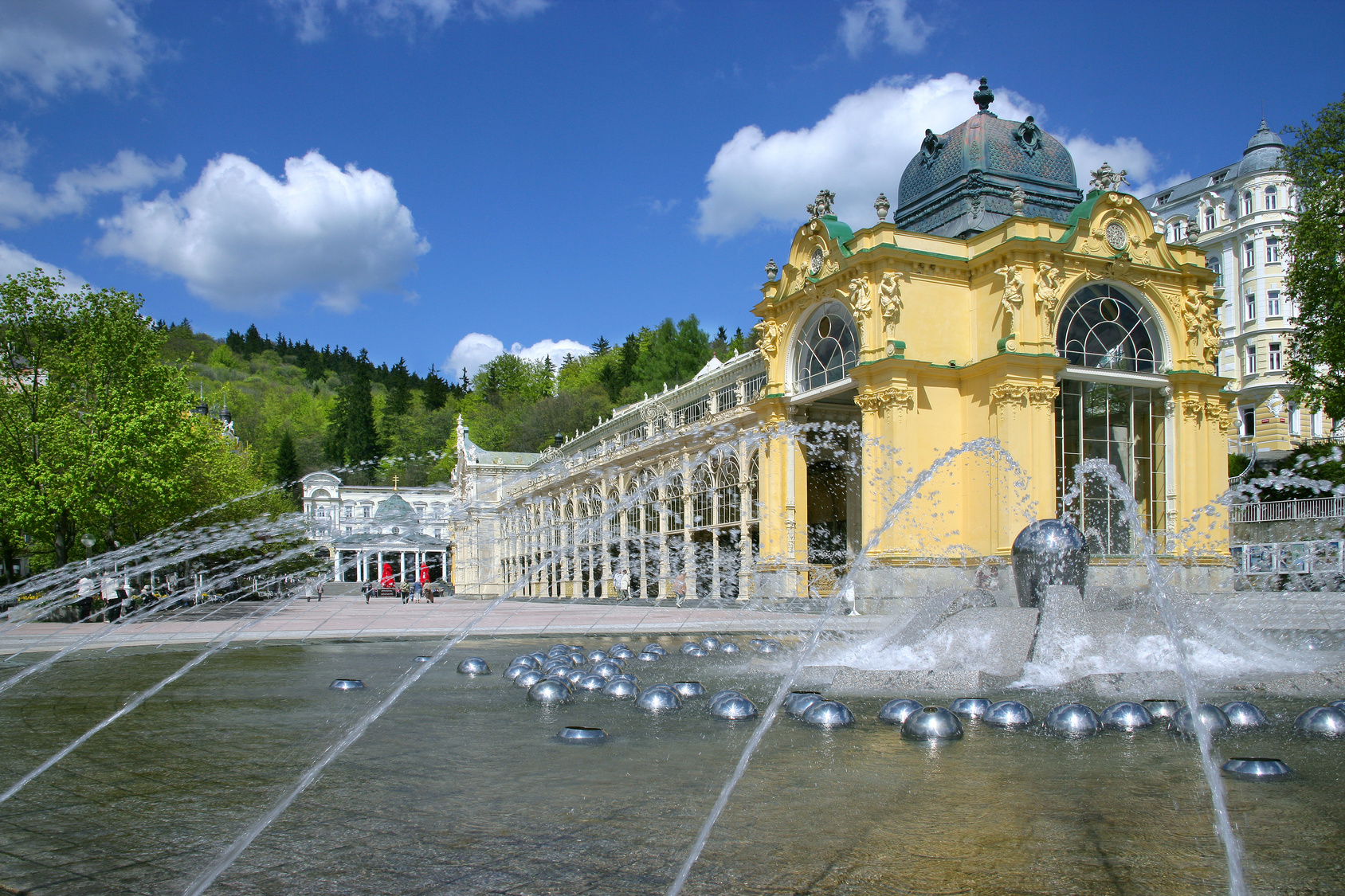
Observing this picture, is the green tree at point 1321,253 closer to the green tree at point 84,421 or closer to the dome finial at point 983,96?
the dome finial at point 983,96

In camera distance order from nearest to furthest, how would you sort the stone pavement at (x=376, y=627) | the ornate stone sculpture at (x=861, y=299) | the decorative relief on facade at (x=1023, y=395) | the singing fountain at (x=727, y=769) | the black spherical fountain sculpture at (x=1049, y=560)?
the singing fountain at (x=727, y=769)
the black spherical fountain sculpture at (x=1049, y=560)
the stone pavement at (x=376, y=627)
the decorative relief on facade at (x=1023, y=395)
the ornate stone sculpture at (x=861, y=299)

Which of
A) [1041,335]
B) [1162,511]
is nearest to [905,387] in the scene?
[1041,335]

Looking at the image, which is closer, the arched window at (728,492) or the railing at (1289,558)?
Result: the railing at (1289,558)

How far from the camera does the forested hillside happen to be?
311ft

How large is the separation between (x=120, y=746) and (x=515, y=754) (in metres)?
3.18

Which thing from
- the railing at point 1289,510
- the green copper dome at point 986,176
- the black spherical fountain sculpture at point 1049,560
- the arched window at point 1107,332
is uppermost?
the green copper dome at point 986,176

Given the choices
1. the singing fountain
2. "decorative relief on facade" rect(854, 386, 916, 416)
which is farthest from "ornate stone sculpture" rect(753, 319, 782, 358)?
the singing fountain

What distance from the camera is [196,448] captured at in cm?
3450

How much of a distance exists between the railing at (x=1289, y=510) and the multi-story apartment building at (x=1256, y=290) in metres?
12.3

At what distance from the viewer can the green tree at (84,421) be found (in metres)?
30.8

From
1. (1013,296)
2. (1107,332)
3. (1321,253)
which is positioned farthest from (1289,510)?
(1013,296)

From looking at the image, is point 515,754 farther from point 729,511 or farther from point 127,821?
point 729,511

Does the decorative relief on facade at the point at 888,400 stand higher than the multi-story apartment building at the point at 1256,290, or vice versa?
the multi-story apartment building at the point at 1256,290

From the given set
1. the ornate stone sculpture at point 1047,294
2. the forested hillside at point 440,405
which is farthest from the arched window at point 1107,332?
the forested hillside at point 440,405
